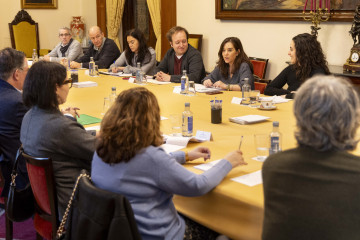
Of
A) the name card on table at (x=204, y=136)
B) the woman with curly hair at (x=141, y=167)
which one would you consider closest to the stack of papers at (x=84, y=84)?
the name card on table at (x=204, y=136)

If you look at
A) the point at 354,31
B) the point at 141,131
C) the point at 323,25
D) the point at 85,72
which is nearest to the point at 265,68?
the point at 323,25

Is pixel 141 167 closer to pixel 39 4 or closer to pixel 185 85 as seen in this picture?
pixel 185 85

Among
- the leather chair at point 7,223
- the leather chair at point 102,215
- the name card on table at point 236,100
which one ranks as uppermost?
the name card on table at point 236,100

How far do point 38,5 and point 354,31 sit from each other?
6315 mm

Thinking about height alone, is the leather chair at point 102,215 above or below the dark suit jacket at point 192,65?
below

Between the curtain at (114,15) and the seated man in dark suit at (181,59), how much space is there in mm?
3562

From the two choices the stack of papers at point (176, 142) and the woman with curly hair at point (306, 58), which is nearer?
the stack of papers at point (176, 142)

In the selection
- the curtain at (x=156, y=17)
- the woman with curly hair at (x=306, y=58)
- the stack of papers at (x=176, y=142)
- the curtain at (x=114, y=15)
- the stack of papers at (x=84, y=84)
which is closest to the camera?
the stack of papers at (x=176, y=142)

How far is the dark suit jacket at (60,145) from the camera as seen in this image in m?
2.30

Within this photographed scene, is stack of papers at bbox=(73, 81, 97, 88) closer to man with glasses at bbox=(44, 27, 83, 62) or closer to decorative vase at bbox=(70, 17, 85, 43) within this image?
man with glasses at bbox=(44, 27, 83, 62)

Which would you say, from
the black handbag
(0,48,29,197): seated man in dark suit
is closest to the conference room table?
(0,48,29,197): seated man in dark suit

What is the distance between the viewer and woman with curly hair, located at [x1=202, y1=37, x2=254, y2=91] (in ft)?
15.1

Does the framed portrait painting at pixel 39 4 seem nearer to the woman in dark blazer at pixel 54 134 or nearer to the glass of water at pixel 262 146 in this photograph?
the woman in dark blazer at pixel 54 134

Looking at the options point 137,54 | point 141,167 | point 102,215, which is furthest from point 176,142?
point 137,54
